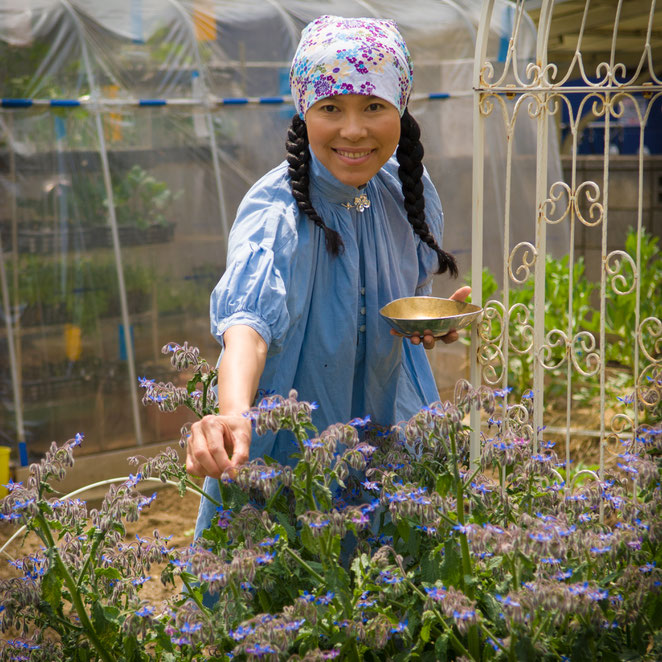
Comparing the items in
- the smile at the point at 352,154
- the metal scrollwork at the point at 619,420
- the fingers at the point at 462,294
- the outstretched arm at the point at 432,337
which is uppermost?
the smile at the point at 352,154

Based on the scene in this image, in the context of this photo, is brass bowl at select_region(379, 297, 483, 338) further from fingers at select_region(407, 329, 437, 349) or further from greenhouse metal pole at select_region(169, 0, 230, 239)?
greenhouse metal pole at select_region(169, 0, 230, 239)

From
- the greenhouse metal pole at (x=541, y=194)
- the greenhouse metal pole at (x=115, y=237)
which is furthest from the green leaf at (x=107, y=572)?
the greenhouse metal pole at (x=115, y=237)

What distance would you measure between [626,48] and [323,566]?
25.8ft

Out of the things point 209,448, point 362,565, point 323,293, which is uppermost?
point 323,293

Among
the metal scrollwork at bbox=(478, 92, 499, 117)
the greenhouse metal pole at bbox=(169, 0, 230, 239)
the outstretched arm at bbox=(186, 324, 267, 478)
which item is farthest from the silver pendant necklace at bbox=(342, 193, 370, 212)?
the greenhouse metal pole at bbox=(169, 0, 230, 239)

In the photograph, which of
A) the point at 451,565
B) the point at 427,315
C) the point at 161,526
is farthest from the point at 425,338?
the point at 161,526

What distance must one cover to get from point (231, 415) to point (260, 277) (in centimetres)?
30

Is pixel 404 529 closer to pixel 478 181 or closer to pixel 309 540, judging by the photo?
pixel 309 540

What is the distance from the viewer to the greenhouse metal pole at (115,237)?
471 cm

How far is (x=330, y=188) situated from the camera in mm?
1918

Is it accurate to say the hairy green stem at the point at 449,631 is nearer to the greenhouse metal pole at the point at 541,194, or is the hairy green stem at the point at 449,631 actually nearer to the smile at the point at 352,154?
the smile at the point at 352,154

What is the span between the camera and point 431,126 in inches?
235

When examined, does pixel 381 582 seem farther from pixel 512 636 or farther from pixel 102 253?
pixel 102 253

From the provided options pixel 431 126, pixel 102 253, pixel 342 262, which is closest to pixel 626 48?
pixel 431 126
